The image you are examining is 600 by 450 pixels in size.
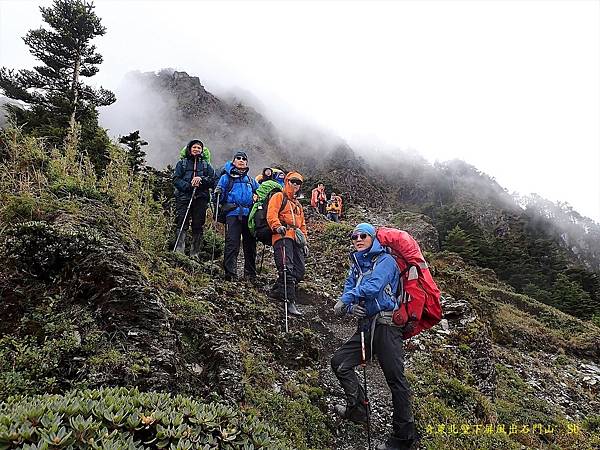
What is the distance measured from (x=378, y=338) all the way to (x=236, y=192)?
4824 millimetres

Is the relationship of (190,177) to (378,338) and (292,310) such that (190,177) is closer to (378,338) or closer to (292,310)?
(292,310)

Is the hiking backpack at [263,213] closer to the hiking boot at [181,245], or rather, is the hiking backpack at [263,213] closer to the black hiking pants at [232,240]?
the black hiking pants at [232,240]

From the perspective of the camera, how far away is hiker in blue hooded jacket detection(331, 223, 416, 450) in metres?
4.85

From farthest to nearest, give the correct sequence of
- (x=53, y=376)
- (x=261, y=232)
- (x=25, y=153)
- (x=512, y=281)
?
(x=512, y=281), (x=261, y=232), (x=25, y=153), (x=53, y=376)

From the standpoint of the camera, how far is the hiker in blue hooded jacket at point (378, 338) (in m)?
4.85

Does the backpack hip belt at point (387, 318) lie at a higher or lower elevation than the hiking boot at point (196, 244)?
higher

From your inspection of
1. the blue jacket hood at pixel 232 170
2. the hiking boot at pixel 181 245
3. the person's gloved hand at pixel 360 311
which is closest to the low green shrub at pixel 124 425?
the person's gloved hand at pixel 360 311

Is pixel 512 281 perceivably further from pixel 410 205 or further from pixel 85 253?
pixel 410 205

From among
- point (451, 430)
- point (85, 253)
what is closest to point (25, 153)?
point (85, 253)

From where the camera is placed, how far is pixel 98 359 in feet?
12.1

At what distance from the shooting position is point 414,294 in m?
4.88

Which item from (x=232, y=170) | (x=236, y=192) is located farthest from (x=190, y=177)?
(x=236, y=192)

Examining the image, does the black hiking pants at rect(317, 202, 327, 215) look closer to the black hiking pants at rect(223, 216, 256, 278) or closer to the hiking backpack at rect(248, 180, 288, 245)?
the black hiking pants at rect(223, 216, 256, 278)

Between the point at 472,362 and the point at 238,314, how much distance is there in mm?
5383
